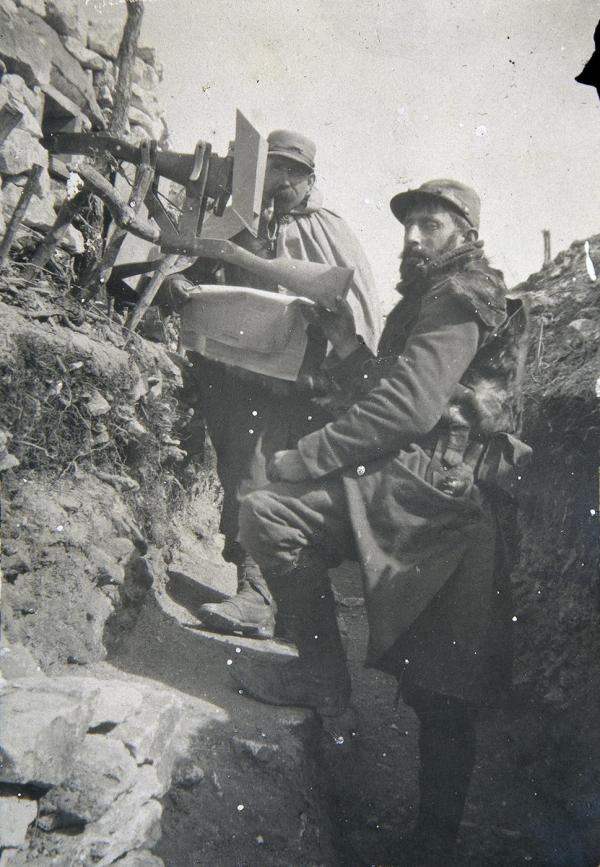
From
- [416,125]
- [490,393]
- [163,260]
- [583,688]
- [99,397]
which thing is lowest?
[583,688]

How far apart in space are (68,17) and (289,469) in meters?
3.25

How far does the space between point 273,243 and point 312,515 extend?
1.31m

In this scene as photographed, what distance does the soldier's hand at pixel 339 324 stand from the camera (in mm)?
2691

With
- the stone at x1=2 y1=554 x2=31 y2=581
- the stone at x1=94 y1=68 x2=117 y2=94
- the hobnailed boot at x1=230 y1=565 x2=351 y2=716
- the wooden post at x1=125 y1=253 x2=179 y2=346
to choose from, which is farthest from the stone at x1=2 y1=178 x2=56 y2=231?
the hobnailed boot at x1=230 y1=565 x2=351 y2=716

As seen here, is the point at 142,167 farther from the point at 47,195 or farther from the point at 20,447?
the point at 20,447

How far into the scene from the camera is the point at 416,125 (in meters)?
2.79

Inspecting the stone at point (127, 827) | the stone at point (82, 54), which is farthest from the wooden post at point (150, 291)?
the stone at point (127, 827)

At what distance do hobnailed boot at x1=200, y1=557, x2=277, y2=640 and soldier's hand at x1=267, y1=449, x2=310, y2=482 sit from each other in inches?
30.4

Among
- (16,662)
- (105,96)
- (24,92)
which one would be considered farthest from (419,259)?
(105,96)

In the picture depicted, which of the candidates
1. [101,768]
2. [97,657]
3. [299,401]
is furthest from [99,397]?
[101,768]

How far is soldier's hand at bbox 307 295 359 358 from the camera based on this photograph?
2.69 meters

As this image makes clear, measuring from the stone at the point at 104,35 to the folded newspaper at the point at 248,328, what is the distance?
1362 mm

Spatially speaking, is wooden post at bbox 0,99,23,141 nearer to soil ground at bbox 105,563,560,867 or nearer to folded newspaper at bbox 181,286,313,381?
folded newspaper at bbox 181,286,313,381

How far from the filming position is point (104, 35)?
3.95m
